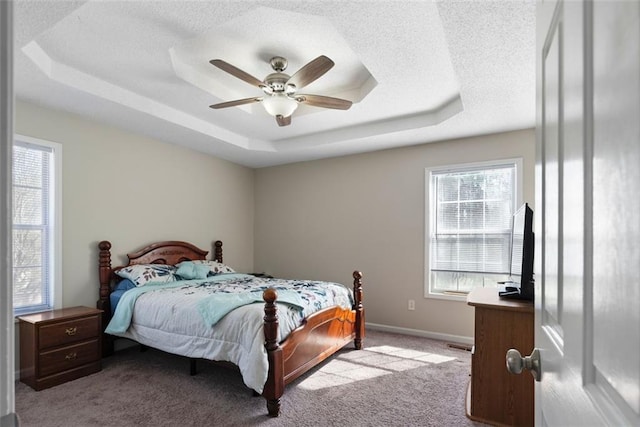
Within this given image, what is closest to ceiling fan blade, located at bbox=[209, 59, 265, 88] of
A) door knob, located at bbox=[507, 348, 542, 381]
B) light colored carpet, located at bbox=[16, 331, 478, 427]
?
door knob, located at bbox=[507, 348, 542, 381]

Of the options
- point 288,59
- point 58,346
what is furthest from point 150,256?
point 288,59

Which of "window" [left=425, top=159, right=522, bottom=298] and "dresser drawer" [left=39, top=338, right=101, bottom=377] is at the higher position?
"window" [left=425, top=159, right=522, bottom=298]

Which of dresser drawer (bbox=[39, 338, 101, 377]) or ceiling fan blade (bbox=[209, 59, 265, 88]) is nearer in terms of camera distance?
ceiling fan blade (bbox=[209, 59, 265, 88])

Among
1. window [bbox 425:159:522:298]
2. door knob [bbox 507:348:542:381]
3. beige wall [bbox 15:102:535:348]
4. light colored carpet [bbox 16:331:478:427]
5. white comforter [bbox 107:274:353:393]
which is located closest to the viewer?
door knob [bbox 507:348:542:381]

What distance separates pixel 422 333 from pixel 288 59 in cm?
340

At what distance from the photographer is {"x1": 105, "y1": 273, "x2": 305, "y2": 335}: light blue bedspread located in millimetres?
2768

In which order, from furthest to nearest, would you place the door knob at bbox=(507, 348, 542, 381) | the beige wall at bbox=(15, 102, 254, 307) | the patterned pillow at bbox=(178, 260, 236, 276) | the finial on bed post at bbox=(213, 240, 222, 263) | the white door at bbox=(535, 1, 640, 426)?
1. the finial on bed post at bbox=(213, 240, 222, 263)
2. the patterned pillow at bbox=(178, 260, 236, 276)
3. the beige wall at bbox=(15, 102, 254, 307)
4. the door knob at bbox=(507, 348, 542, 381)
5. the white door at bbox=(535, 1, 640, 426)

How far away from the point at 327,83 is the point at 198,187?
2530mm

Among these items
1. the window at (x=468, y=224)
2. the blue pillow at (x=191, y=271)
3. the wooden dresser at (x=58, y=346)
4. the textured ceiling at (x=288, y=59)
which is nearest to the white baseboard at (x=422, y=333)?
the window at (x=468, y=224)

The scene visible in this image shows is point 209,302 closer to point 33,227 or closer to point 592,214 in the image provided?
point 33,227

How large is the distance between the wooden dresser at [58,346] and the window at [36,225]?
236 millimetres

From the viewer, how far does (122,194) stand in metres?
3.92

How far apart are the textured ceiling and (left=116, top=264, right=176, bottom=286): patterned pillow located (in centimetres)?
150

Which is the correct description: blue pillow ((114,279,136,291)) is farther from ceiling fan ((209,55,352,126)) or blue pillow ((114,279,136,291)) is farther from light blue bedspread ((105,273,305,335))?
ceiling fan ((209,55,352,126))
